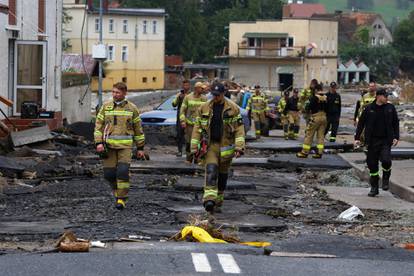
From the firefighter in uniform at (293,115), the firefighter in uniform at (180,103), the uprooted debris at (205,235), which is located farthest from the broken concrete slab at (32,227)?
the firefighter in uniform at (293,115)

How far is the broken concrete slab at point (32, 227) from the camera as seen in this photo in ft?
40.5

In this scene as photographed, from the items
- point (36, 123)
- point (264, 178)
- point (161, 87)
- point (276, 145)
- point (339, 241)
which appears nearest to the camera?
point (339, 241)

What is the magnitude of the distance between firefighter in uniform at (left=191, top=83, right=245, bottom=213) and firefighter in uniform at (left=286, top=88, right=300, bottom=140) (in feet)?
58.0

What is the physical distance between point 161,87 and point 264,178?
83.6 m

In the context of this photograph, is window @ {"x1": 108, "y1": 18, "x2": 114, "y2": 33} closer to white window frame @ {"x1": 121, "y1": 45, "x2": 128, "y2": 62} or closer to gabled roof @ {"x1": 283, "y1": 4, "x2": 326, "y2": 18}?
white window frame @ {"x1": 121, "y1": 45, "x2": 128, "y2": 62}

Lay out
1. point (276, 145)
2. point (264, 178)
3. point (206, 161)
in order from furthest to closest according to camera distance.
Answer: point (276, 145) → point (264, 178) → point (206, 161)

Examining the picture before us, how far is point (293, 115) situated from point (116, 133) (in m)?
18.4

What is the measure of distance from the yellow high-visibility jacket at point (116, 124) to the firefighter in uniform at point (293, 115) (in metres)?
17.8

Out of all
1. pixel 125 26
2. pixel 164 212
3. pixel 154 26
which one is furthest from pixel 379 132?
pixel 154 26

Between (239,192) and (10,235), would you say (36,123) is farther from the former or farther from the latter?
(10,235)

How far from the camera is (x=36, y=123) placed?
26.5 metres

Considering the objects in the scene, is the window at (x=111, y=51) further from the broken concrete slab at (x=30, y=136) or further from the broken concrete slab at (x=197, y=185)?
the broken concrete slab at (x=197, y=185)

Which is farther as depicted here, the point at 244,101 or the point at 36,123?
the point at 244,101

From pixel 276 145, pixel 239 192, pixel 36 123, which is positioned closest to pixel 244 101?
pixel 276 145
